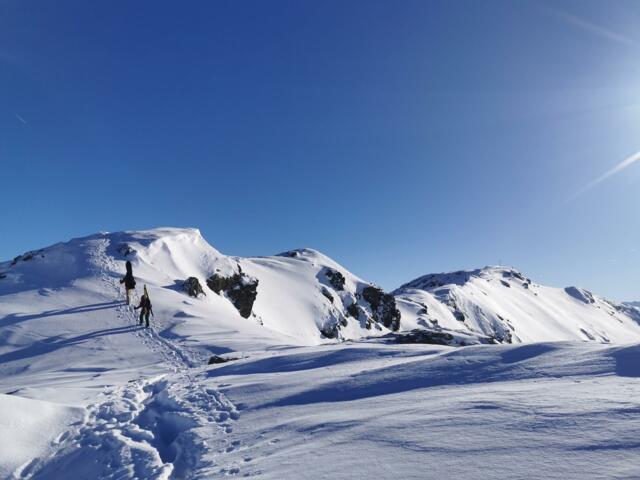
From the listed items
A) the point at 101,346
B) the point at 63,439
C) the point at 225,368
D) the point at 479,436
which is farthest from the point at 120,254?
the point at 479,436

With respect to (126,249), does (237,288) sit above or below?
below

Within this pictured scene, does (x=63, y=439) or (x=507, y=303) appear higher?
(x=507, y=303)

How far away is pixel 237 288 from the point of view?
4147cm

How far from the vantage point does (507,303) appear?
147125 mm

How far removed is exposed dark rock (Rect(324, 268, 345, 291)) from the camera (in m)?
67.4

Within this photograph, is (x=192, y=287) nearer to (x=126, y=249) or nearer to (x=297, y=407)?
(x=126, y=249)

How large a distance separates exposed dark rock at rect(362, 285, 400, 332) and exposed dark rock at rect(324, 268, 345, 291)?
5290mm

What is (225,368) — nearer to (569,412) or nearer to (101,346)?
(101,346)

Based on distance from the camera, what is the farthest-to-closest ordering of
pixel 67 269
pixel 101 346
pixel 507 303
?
pixel 507 303 < pixel 67 269 < pixel 101 346

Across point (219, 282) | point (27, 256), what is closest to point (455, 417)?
point (219, 282)

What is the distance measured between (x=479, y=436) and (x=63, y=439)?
302 inches

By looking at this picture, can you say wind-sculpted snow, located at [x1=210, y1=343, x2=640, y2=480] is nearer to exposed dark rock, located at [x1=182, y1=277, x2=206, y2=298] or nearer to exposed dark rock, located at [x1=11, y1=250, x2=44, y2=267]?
exposed dark rock, located at [x1=182, y1=277, x2=206, y2=298]

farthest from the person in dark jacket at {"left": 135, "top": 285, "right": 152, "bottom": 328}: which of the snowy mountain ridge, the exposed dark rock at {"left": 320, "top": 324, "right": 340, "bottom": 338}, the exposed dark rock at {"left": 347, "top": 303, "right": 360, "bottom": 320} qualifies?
the exposed dark rock at {"left": 347, "top": 303, "right": 360, "bottom": 320}

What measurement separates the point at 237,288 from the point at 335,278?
96.8 feet
